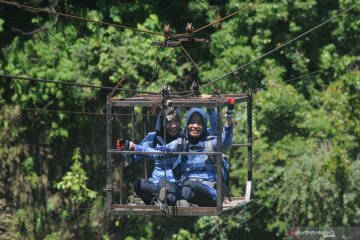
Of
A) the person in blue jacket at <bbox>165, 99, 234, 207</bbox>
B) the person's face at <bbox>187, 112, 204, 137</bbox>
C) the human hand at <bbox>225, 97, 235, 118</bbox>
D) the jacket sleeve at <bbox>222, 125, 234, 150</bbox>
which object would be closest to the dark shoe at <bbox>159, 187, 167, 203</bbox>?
the person in blue jacket at <bbox>165, 99, 234, 207</bbox>

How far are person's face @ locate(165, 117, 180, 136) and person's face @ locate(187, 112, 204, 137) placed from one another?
135mm

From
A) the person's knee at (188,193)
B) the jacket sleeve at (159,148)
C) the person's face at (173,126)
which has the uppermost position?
the person's face at (173,126)

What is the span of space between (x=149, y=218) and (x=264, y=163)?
2078 mm

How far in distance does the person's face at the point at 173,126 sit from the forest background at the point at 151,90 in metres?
4.72

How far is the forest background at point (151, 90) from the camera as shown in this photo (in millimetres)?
13555

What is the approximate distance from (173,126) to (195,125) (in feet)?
0.73

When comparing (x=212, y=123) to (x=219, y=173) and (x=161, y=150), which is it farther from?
(x=219, y=173)

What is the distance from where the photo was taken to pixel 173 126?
8625 mm

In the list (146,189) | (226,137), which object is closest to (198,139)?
(226,137)

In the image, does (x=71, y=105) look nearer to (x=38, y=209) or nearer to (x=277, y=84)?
(x=38, y=209)

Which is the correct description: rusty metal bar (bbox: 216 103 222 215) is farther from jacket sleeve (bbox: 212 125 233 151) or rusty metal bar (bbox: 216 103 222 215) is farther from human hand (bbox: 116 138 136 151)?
human hand (bbox: 116 138 136 151)

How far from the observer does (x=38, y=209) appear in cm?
1443

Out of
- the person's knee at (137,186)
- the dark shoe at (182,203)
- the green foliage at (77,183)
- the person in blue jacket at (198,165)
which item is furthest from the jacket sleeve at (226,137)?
the green foliage at (77,183)

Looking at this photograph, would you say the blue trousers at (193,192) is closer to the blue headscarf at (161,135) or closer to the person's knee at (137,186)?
the person's knee at (137,186)
